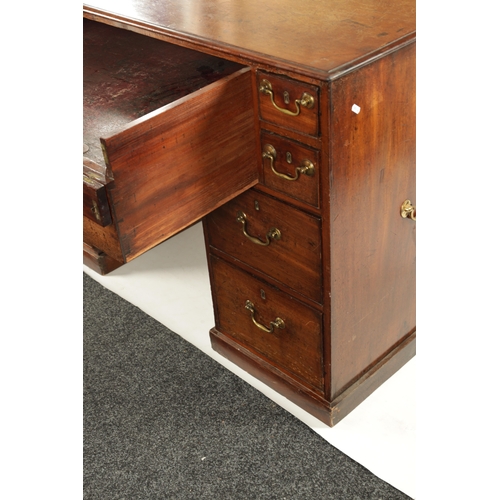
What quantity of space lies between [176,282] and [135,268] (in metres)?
0.16

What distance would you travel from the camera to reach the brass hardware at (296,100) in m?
1.08

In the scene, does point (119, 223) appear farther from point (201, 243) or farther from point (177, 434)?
point (201, 243)

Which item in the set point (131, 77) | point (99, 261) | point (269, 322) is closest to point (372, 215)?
point (269, 322)

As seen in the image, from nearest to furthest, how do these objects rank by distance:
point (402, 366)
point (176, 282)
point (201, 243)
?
point (402, 366) < point (176, 282) < point (201, 243)

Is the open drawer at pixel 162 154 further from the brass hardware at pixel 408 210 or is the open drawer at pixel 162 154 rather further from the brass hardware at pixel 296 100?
the brass hardware at pixel 408 210

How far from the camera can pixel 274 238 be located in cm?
133

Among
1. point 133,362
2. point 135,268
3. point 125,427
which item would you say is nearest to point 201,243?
point 135,268

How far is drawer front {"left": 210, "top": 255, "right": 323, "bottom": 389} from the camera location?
140 cm

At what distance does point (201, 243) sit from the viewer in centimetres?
214

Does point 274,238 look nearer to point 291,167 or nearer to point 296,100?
point 291,167

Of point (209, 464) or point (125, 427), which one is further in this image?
point (125, 427)

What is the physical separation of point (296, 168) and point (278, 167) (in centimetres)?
5

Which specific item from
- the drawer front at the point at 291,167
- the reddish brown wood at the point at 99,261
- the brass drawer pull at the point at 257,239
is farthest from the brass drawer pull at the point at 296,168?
the reddish brown wood at the point at 99,261

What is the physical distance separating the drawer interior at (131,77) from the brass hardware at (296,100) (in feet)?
0.77
